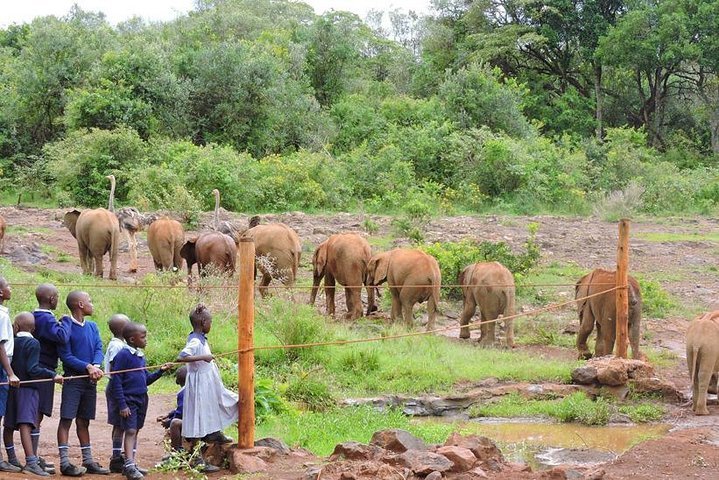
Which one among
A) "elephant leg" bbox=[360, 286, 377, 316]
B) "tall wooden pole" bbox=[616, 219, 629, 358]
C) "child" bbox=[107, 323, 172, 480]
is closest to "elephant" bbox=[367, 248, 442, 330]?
"elephant leg" bbox=[360, 286, 377, 316]

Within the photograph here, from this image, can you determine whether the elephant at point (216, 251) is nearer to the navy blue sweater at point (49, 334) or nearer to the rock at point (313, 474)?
the navy blue sweater at point (49, 334)

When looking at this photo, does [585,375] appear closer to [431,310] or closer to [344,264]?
[431,310]

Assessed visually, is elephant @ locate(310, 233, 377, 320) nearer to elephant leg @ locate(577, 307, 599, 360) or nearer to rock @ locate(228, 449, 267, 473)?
elephant leg @ locate(577, 307, 599, 360)

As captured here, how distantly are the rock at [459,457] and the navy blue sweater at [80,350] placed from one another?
9.77 ft

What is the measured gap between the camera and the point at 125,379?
8.36 m

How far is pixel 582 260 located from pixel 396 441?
51.7 feet

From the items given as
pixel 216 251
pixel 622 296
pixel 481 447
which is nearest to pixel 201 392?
pixel 481 447

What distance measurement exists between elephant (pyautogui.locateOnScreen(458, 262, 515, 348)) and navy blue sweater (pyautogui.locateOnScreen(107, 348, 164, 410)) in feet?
25.2

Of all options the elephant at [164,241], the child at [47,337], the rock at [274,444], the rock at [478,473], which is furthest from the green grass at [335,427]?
the elephant at [164,241]

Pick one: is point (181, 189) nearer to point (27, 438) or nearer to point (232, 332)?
point (232, 332)

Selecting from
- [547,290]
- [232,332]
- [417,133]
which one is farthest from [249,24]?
[232,332]

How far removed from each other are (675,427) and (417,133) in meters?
25.1

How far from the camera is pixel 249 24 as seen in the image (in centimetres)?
5047

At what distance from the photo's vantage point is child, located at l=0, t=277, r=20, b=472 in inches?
314
